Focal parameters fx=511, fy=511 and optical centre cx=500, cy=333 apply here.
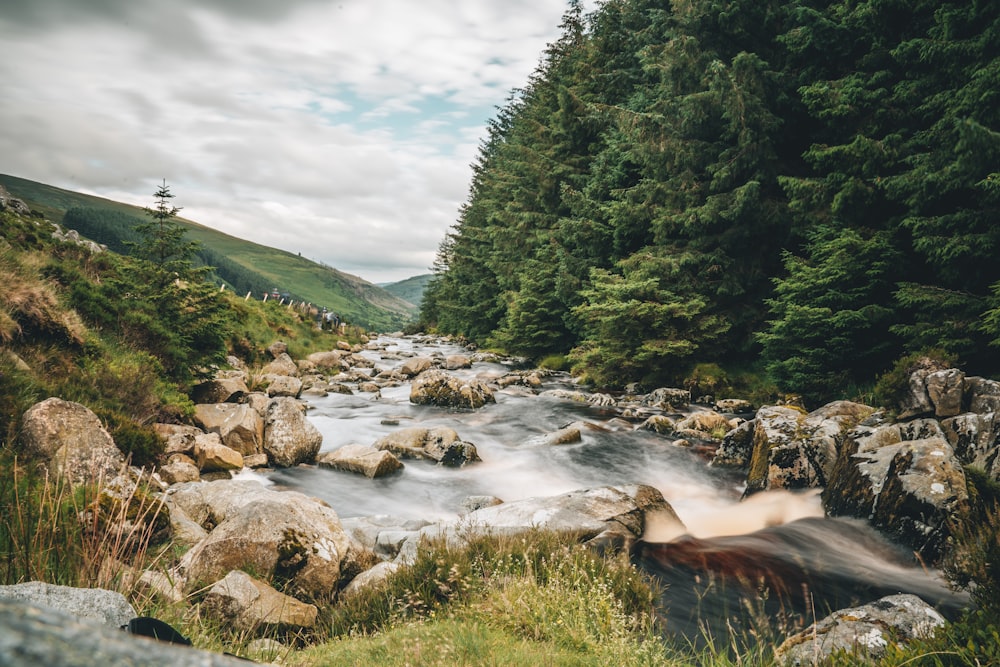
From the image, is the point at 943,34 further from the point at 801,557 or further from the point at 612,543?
the point at 612,543

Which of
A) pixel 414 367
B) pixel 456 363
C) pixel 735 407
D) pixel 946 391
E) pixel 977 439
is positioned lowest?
pixel 414 367

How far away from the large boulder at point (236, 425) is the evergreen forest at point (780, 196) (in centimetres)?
1131

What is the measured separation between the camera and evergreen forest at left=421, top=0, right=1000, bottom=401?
445 inches

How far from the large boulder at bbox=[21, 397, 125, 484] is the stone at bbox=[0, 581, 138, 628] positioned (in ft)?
12.0

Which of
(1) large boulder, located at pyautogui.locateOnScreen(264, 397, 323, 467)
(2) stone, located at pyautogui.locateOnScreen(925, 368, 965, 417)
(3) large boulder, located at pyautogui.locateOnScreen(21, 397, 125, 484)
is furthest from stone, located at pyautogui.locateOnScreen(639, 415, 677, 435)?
(3) large boulder, located at pyautogui.locateOnScreen(21, 397, 125, 484)

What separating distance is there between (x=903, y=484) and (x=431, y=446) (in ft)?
28.7

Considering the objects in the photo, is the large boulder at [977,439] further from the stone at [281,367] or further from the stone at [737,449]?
the stone at [281,367]

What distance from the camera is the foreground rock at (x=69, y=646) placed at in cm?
54

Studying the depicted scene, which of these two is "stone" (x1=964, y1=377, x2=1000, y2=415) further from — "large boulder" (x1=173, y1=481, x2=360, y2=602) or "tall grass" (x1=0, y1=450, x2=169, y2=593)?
"tall grass" (x1=0, y1=450, x2=169, y2=593)

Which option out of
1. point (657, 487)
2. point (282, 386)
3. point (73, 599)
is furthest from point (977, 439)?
point (282, 386)

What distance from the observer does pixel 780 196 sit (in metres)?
17.2

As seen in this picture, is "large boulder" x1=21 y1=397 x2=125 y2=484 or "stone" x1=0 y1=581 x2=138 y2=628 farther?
"large boulder" x1=21 y1=397 x2=125 y2=484

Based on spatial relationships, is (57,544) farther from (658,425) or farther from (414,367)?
(414,367)

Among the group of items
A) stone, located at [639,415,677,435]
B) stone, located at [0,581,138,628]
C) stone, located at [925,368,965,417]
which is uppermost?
stone, located at [925,368,965,417]
